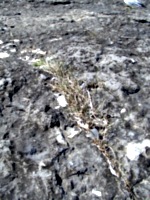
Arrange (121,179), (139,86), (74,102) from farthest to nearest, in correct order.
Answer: (139,86) → (74,102) → (121,179)

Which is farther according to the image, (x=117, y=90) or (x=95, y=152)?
(x=117, y=90)

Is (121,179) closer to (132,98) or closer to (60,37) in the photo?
(132,98)

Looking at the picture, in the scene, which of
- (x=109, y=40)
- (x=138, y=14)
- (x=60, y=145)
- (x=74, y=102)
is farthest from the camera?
(x=138, y=14)

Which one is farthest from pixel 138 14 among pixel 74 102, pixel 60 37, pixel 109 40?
pixel 74 102

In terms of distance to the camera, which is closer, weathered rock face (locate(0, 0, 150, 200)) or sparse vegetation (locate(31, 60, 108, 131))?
weathered rock face (locate(0, 0, 150, 200))

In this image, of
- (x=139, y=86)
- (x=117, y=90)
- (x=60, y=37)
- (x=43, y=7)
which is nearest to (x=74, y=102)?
(x=117, y=90)

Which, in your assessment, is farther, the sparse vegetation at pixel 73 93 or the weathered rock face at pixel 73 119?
the sparse vegetation at pixel 73 93
